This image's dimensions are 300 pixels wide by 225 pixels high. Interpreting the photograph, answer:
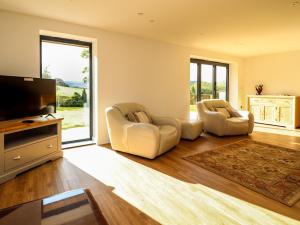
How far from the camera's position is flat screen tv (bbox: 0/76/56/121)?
112 inches

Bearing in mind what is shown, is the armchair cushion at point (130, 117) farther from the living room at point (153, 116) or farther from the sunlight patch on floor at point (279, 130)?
the sunlight patch on floor at point (279, 130)

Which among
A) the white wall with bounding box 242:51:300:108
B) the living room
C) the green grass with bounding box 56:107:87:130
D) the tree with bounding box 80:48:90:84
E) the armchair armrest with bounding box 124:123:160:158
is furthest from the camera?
the white wall with bounding box 242:51:300:108

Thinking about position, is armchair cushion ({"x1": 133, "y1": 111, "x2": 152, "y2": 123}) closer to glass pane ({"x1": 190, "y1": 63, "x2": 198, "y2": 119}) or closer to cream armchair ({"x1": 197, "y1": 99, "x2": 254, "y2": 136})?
cream armchair ({"x1": 197, "y1": 99, "x2": 254, "y2": 136})

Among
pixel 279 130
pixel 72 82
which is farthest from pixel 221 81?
pixel 72 82

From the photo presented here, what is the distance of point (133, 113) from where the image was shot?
13.0 feet

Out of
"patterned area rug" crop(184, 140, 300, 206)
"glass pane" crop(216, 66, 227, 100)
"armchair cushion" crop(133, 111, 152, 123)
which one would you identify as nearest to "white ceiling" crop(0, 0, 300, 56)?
"armchair cushion" crop(133, 111, 152, 123)

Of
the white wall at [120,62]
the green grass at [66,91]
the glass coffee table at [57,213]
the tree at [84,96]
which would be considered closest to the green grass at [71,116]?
the tree at [84,96]

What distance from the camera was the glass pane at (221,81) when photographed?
7.26 m

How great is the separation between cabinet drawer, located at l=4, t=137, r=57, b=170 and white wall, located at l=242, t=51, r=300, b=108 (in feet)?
22.8

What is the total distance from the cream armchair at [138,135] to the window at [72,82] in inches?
37.7

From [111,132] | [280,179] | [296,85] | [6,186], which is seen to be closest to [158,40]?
[111,132]

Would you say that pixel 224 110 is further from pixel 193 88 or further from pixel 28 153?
pixel 28 153

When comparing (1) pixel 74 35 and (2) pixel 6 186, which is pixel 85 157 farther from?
(1) pixel 74 35

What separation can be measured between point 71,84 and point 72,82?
48 millimetres
